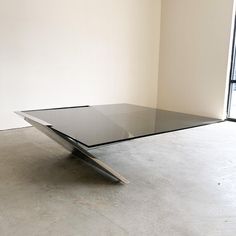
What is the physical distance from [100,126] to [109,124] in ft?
0.37

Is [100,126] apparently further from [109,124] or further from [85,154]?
[85,154]

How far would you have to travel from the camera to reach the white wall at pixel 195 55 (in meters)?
4.65

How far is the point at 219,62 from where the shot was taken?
4691 mm

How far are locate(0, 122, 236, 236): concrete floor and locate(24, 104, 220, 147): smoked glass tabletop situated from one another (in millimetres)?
420

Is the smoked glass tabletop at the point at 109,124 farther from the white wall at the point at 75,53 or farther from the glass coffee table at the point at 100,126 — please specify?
the white wall at the point at 75,53

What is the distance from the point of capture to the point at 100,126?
2.24m

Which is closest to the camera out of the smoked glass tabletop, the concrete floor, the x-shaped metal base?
the concrete floor

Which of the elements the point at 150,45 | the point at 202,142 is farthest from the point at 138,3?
the point at 202,142

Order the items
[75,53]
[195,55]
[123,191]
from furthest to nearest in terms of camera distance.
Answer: [195,55], [75,53], [123,191]

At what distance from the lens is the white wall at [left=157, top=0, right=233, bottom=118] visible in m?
4.65

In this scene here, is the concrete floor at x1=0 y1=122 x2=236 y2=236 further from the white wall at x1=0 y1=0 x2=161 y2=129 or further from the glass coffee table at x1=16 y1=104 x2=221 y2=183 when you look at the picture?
the white wall at x1=0 y1=0 x2=161 y2=129

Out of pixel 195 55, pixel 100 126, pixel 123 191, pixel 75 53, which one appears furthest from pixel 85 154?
pixel 195 55

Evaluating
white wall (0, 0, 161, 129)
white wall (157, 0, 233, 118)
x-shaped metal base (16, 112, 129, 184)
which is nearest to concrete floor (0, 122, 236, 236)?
x-shaped metal base (16, 112, 129, 184)

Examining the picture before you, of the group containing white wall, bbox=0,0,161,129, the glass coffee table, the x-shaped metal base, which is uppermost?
white wall, bbox=0,0,161,129
